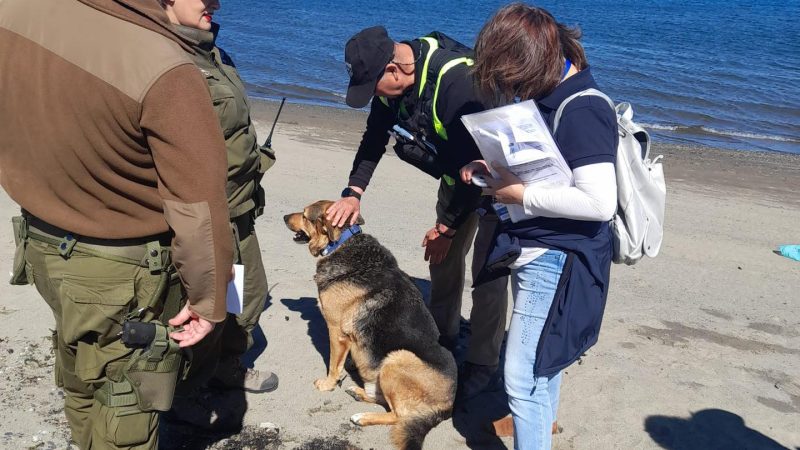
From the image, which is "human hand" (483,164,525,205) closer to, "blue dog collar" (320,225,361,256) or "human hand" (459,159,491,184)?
"human hand" (459,159,491,184)

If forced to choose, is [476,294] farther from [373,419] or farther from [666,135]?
[666,135]

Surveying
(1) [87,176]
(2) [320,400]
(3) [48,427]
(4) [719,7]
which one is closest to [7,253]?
(3) [48,427]

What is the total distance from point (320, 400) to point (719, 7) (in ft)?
163

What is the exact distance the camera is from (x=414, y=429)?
160 inches

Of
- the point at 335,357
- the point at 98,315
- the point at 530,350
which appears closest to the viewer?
the point at 98,315

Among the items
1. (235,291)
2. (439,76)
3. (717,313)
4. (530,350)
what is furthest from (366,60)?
(717,313)

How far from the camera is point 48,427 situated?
3922 mm

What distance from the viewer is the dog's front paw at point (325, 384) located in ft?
15.3

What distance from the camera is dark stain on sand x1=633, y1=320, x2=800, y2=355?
5.48 metres

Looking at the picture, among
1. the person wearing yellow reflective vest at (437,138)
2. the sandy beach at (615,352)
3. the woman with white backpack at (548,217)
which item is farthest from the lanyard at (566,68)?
the sandy beach at (615,352)

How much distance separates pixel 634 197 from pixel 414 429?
186 cm

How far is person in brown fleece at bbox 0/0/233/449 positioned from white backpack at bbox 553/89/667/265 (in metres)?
1.46

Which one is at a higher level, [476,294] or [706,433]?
[476,294]

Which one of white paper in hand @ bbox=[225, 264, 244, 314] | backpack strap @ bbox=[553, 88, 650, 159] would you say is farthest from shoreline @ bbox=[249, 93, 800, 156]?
white paper in hand @ bbox=[225, 264, 244, 314]
